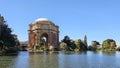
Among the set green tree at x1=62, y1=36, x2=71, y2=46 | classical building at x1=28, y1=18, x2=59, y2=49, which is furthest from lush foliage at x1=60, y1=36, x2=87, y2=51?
classical building at x1=28, y1=18, x2=59, y2=49

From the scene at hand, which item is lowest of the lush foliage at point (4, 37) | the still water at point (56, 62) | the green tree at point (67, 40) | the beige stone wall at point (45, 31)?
the still water at point (56, 62)

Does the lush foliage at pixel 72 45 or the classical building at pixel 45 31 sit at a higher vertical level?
the classical building at pixel 45 31

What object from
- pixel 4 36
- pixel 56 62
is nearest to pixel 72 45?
pixel 4 36

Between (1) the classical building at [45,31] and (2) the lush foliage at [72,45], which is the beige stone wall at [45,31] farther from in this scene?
(2) the lush foliage at [72,45]

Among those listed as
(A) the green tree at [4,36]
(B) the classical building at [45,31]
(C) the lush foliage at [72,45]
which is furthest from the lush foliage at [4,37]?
(B) the classical building at [45,31]

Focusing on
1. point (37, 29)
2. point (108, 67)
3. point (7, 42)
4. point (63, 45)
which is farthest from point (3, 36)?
point (37, 29)

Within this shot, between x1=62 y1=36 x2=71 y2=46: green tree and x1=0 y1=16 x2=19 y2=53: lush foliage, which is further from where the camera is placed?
x1=62 y1=36 x2=71 y2=46: green tree

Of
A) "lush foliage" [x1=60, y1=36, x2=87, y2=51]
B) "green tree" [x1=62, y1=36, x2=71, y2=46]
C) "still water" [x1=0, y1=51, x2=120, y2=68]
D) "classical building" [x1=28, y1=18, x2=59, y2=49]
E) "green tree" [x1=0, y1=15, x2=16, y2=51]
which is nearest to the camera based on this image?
"still water" [x1=0, y1=51, x2=120, y2=68]

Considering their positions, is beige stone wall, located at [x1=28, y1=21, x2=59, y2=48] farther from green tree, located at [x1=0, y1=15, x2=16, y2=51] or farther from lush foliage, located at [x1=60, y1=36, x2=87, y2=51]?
green tree, located at [x1=0, y1=15, x2=16, y2=51]

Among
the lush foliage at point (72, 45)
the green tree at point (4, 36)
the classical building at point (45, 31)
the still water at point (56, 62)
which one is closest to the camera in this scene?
the still water at point (56, 62)

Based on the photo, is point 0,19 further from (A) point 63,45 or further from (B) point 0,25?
(A) point 63,45

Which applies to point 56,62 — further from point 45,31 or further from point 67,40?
point 45,31

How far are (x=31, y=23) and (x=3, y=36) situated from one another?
106 metres

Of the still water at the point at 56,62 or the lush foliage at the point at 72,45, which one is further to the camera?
the lush foliage at the point at 72,45
